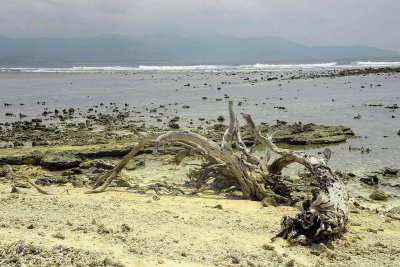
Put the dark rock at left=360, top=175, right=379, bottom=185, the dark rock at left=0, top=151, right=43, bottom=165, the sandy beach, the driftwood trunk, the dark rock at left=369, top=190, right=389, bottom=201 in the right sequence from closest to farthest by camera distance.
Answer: the sandy beach → the driftwood trunk → the dark rock at left=369, top=190, right=389, bottom=201 → the dark rock at left=360, top=175, right=379, bottom=185 → the dark rock at left=0, top=151, right=43, bottom=165

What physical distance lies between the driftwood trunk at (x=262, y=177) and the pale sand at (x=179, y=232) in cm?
44

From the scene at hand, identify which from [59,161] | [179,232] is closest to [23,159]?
[59,161]

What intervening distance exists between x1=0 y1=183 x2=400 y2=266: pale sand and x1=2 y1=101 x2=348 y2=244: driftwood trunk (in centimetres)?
44

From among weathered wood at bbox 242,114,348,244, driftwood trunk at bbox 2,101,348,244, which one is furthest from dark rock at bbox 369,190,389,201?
weathered wood at bbox 242,114,348,244

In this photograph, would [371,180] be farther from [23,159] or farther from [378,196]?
[23,159]

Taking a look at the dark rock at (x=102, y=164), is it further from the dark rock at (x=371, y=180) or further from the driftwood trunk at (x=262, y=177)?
the dark rock at (x=371, y=180)

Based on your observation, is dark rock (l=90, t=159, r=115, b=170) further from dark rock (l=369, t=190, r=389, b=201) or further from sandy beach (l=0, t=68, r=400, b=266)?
dark rock (l=369, t=190, r=389, b=201)

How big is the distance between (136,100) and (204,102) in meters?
6.52

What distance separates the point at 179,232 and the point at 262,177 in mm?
3945

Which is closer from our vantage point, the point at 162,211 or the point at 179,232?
the point at 179,232

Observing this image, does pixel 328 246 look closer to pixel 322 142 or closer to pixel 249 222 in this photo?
pixel 249 222

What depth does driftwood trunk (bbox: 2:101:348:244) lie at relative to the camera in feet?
26.5

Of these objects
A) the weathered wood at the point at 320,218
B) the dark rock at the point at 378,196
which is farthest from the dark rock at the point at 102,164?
the dark rock at the point at 378,196

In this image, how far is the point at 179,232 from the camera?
804 cm
